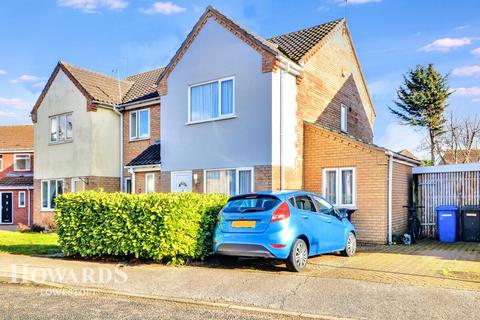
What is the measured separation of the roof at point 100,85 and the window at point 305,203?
1346cm

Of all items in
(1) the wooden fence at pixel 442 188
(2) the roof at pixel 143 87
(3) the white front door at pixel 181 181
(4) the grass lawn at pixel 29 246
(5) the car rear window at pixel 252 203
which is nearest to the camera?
(5) the car rear window at pixel 252 203

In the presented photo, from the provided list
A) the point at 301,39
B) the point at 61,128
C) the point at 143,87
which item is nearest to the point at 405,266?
the point at 301,39

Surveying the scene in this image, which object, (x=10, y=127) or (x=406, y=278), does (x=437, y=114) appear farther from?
(x=10, y=127)

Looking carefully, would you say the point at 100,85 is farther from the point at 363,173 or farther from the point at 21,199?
the point at 21,199

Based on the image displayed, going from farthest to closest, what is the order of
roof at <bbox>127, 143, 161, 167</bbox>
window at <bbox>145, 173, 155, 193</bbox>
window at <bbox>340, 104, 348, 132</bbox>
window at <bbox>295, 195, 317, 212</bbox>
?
1. window at <bbox>340, 104, 348, 132</bbox>
2. window at <bbox>145, 173, 155, 193</bbox>
3. roof at <bbox>127, 143, 161, 167</bbox>
4. window at <bbox>295, 195, 317, 212</bbox>

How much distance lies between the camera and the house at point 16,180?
1220 inches

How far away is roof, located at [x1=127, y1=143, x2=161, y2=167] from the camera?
17.6m

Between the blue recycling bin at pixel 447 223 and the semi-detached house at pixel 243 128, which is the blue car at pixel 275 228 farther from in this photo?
the blue recycling bin at pixel 447 223

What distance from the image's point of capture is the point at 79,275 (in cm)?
845

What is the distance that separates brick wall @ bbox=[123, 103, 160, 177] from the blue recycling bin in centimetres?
1171

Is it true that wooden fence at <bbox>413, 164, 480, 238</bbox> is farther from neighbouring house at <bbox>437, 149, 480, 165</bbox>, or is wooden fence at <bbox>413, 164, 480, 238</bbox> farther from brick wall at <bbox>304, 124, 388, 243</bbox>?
neighbouring house at <bbox>437, 149, 480, 165</bbox>

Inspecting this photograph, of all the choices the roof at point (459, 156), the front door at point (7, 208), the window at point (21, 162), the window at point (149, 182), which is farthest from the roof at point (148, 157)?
the roof at point (459, 156)

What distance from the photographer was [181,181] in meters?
16.0

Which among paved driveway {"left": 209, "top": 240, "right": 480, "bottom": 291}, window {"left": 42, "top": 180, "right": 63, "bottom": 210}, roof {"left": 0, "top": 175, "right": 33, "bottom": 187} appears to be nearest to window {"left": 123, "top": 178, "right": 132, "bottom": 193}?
window {"left": 42, "top": 180, "right": 63, "bottom": 210}
